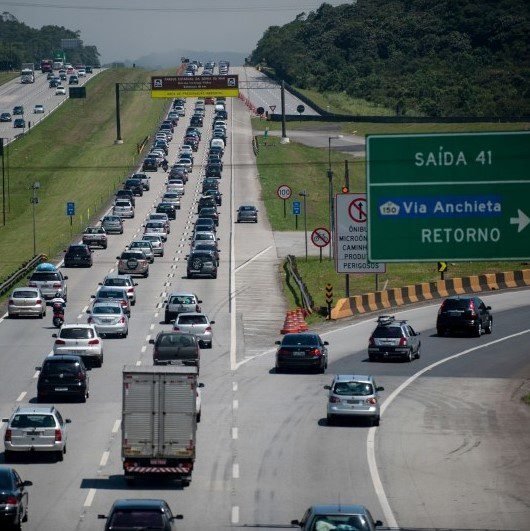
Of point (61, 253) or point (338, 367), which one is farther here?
point (61, 253)

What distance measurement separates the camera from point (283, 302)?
66438mm

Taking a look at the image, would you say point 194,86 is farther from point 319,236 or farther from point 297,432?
point 297,432

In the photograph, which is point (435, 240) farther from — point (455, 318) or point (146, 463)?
point (455, 318)

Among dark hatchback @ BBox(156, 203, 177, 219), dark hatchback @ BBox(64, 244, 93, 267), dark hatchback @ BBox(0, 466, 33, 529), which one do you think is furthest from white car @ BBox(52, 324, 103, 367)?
dark hatchback @ BBox(156, 203, 177, 219)

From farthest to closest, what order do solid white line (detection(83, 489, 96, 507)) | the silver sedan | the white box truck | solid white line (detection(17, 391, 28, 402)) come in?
the silver sedan, solid white line (detection(17, 391, 28, 402)), the white box truck, solid white line (detection(83, 489, 96, 507))

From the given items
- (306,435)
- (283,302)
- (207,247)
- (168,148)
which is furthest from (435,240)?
(168,148)

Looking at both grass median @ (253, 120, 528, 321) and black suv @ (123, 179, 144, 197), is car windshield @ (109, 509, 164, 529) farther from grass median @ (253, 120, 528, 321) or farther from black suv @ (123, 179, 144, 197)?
black suv @ (123, 179, 144, 197)

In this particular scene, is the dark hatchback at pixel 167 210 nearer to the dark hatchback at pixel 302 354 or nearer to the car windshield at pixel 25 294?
the car windshield at pixel 25 294

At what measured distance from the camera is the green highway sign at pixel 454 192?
23.0m

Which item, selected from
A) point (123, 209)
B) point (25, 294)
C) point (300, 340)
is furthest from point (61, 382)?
point (123, 209)

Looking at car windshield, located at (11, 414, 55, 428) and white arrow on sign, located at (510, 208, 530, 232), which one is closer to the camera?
white arrow on sign, located at (510, 208, 530, 232)

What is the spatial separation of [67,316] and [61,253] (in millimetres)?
25075

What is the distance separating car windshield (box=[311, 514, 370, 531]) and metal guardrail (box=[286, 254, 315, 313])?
41357 mm

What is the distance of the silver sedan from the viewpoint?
2140 inches
